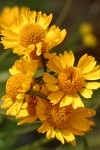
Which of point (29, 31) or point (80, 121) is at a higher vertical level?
point (29, 31)

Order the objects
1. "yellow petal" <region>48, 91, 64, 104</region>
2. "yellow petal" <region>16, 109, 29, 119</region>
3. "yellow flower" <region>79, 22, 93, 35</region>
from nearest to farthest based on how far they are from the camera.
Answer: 1. "yellow petal" <region>48, 91, 64, 104</region>
2. "yellow petal" <region>16, 109, 29, 119</region>
3. "yellow flower" <region>79, 22, 93, 35</region>

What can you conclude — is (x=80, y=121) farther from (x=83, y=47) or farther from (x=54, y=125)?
(x=83, y=47)

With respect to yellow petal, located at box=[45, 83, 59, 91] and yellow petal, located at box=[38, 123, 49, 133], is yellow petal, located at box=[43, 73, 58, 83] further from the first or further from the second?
yellow petal, located at box=[38, 123, 49, 133]

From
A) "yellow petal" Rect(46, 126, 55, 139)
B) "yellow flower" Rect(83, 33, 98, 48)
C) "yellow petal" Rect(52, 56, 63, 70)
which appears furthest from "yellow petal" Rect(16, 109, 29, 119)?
"yellow flower" Rect(83, 33, 98, 48)

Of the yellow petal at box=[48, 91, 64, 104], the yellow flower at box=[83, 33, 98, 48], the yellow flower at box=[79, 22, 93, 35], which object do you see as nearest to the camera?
the yellow petal at box=[48, 91, 64, 104]

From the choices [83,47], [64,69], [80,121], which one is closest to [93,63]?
[64,69]
